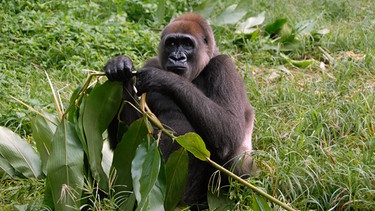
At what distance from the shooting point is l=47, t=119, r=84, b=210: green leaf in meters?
3.89

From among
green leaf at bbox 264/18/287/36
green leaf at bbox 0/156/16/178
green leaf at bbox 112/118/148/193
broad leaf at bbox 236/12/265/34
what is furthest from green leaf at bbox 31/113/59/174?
green leaf at bbox 264/18/287/36

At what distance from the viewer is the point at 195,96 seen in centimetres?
427

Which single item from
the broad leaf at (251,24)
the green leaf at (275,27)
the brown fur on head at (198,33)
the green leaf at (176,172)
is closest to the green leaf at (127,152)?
the green leaf at (176,172)

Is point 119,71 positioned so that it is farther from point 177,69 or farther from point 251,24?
point 251,24

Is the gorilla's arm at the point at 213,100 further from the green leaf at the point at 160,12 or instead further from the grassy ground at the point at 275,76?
the green leaf at the point at 160,12

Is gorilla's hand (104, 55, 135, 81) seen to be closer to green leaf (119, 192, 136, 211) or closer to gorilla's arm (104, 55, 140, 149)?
gorilla's arm (104, 55, 140, 149)

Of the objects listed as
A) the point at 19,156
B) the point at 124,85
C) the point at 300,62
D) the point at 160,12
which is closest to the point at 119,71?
the point at 124,85

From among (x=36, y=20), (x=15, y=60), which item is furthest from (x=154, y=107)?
(x=36, y=20)

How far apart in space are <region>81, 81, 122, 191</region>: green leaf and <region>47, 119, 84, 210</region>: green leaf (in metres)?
0.09

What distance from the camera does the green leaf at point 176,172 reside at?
13.0 feet

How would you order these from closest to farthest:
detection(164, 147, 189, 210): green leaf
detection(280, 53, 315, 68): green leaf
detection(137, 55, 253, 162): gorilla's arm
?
1. detection(164, 147, 189, 210): green leaf
2. detection(137, 55, 253, 162): gorilla's arm
3. detection(280, 53, 315, 68): green leaf

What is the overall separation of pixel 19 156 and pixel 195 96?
1264 millimetres

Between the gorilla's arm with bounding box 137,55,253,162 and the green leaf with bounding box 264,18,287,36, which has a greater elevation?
the gorilla's arm with bounding box 137,55,253,162

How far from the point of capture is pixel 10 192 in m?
4.54
